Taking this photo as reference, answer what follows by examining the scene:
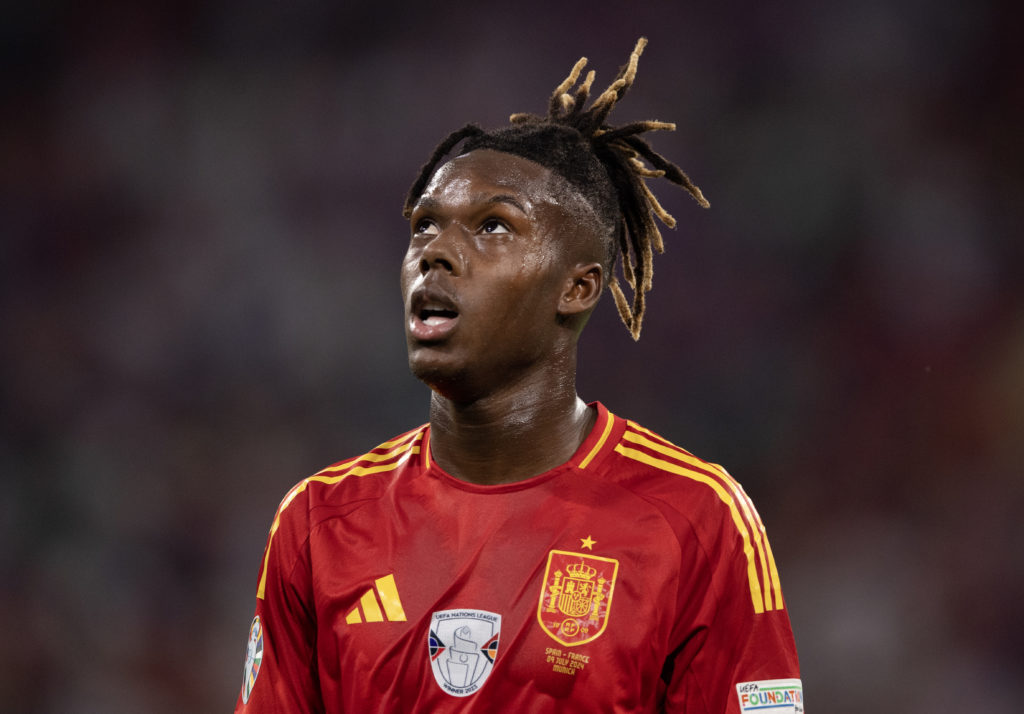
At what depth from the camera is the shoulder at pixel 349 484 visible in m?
2.40

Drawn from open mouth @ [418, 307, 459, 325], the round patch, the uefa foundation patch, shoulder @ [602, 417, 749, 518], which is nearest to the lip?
open mouth @ [418, 307, 459, 325]

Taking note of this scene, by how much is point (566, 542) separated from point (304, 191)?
141 inches

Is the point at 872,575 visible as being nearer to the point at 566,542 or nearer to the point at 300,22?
the point at 566,542

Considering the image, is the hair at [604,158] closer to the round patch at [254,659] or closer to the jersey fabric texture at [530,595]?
the jersey fabric texture at [530,595]

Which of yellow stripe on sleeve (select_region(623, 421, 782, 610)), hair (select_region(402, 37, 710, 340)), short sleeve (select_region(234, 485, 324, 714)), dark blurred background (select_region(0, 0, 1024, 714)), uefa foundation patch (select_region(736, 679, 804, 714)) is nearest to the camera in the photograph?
uefa foundation patch (select_region(736, 679, 804, 714))

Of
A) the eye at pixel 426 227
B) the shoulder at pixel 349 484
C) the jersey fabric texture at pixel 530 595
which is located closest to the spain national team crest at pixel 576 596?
the jersey fabric texture at pixel 530 595

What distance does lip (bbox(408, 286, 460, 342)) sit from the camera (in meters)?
2.20

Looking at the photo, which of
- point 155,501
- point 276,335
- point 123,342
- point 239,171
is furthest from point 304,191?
point 155,501

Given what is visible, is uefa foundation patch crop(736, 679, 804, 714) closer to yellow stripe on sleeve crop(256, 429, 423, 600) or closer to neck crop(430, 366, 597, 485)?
neck crop(430, 366, 597, 485)

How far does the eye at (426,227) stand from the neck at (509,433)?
35cm

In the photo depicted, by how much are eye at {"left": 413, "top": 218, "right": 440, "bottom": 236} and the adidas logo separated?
71 cm

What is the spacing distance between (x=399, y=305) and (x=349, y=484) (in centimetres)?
284

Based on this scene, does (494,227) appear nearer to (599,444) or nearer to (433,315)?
(433,315)

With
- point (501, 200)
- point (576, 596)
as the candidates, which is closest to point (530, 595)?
point (576, 596)
